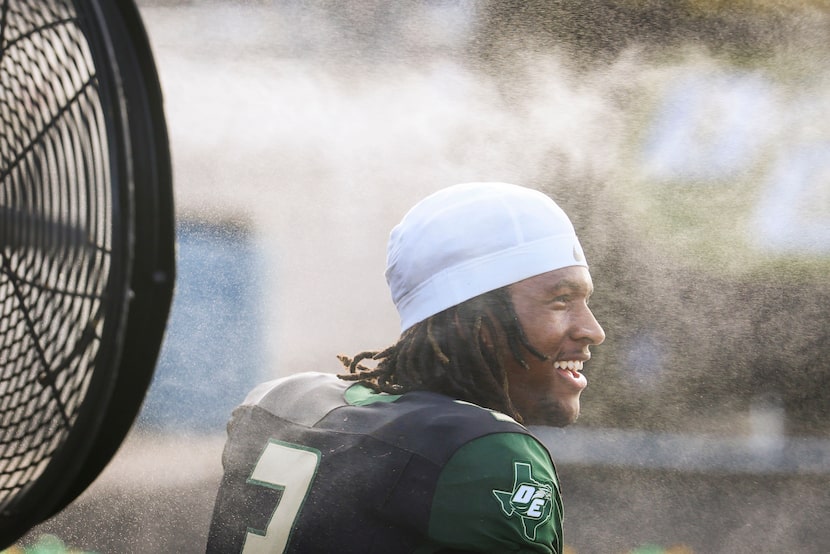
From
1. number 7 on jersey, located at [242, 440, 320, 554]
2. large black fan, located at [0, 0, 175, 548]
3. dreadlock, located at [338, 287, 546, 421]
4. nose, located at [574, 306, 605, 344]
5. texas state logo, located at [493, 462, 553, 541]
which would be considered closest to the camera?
large black fan, located at [0, 0, 175, 548]

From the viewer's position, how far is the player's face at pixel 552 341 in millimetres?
1878

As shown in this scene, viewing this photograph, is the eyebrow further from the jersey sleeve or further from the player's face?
the jersey sleeve

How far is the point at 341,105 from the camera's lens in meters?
2.95

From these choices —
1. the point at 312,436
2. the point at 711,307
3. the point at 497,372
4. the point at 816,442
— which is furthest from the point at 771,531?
the point at 312,436

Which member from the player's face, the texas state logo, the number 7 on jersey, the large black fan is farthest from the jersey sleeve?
the large black fan

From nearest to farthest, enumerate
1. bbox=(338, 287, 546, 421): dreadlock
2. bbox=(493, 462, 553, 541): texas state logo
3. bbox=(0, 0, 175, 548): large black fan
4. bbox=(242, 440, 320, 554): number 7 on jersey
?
Result: bbox=(0, 0, 175, 548): large black fan
bbox=(493, 462, 553, 541): texas state logo
bbox=(242, 440, 320, 554): number 7 on jersey
bbox=(338, 287, 546, 421): dreadlock

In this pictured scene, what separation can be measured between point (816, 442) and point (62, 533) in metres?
3.21

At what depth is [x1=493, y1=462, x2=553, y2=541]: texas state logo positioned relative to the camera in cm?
144

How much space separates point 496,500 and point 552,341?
521mm

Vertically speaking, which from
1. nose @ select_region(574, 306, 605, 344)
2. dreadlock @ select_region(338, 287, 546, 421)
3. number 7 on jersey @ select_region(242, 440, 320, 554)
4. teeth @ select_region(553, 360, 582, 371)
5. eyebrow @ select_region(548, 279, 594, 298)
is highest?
eyebrow @ select_region(548, 279, 594, 298)

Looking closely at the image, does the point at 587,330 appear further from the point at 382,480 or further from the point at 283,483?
the point at 283,483

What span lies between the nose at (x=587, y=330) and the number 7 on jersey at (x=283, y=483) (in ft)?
2.01

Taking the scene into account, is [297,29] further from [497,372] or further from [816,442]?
[816,442]

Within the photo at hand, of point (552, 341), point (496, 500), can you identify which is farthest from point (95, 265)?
Answer: point (552, 341)
